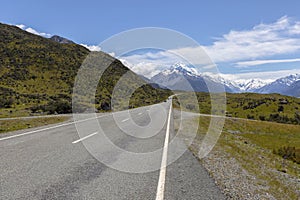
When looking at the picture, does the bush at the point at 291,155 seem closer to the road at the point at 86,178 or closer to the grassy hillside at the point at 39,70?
the road at the point at 86,178

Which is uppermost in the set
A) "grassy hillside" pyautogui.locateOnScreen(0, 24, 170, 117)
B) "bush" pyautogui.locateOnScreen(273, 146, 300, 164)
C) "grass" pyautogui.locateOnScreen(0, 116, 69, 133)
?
"grassy hillside" pyautogui.locateOnScreen(0, 24, 170, 117)

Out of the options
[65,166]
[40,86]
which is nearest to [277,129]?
[65,166]

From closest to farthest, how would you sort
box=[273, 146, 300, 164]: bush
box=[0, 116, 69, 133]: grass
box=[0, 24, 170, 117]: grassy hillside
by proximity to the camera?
box=[0, 116, 69, 133]: grass
box=[273, 146, 300, 164]: bush
box=[0, 24, 170, 117]: grassy hillside

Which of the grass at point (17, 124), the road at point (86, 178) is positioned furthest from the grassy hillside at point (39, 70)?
the road at point (86, 178)

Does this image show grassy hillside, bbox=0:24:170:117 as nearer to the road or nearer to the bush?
the bush

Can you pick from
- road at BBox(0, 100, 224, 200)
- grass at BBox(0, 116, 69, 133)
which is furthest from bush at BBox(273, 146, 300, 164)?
grass at BBox(0, 116, 69, 133)

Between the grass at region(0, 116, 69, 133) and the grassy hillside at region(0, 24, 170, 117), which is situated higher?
the grassy hillside at region(0, 24, 170, 117)

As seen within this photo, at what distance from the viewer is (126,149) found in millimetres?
9516

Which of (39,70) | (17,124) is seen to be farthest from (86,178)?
(39,70)

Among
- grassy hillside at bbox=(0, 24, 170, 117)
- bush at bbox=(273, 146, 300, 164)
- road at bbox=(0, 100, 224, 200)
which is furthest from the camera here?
grassy hillside at bbox=(0, 24, 170, 117)

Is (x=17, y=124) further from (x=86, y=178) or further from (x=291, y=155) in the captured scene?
(x=291, y=155)

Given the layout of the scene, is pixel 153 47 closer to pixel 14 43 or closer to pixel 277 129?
pixel 277 129

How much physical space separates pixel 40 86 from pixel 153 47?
187 feet

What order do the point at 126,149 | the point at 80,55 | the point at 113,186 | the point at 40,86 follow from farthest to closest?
the point at 80,55, the point at 40,86, the point at 126,149, the point at 113,186
